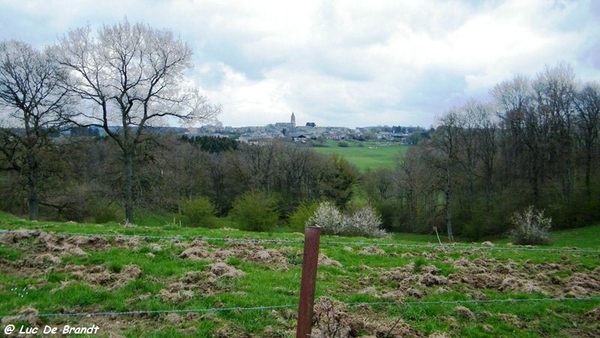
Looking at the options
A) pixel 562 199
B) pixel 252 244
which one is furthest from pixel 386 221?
pixel 252 244

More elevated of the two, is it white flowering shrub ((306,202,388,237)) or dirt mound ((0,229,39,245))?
dirt mound ((0,229,39,245))

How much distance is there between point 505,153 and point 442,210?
9929mm

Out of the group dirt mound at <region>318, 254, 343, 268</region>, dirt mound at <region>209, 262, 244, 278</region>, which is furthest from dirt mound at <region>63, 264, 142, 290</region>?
dirt mound at <region>318, 254, 343, 268</region>

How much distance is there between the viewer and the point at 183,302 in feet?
19.9

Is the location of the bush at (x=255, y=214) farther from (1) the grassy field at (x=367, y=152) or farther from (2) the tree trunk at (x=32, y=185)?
(1) the grassy field at (x=367, y=152)

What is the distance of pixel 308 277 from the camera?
3715 mm

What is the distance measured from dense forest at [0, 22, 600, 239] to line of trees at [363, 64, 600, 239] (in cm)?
13

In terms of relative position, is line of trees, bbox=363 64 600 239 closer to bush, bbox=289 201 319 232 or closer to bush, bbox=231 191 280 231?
bush, bbox=289 201 319 232

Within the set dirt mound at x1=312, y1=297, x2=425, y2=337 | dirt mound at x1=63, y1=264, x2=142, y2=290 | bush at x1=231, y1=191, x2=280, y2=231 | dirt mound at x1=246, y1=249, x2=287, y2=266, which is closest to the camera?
dirt mound at x1=312, y1=297, x2=425, y2=337

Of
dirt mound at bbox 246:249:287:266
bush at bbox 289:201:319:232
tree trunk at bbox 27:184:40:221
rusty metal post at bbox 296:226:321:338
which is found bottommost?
bush at bbox 289:201:319:232

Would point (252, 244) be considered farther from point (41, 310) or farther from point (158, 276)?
point (41, 310)

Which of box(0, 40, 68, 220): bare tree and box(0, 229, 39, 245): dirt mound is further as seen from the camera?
box(0, 40, 68, 220): bare tree

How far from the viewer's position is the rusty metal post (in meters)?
3.69

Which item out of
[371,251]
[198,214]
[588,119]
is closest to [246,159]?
[198,214]
